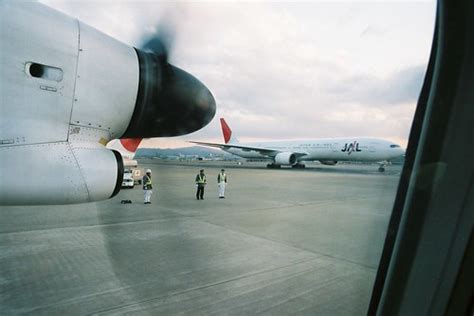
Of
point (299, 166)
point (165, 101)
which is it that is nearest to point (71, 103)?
point (165, 101)

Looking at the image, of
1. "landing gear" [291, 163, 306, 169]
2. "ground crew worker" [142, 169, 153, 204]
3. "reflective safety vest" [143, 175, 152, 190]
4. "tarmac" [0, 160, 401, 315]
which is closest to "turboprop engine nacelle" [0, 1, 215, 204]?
"tarmac" [0, 160, 401, 315]

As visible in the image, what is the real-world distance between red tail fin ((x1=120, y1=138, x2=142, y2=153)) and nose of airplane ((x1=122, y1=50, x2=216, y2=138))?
97 millimetres

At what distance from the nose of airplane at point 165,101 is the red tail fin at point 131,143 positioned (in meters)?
0.10

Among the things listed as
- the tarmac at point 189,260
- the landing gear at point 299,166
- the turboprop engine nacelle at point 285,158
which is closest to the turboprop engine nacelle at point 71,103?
the tarmac at point 189,260

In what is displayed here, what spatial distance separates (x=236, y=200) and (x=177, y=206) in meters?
1.99

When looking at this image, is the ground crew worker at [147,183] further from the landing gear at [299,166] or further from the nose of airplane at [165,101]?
the landing gear at [299,166]

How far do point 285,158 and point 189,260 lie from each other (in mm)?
20902

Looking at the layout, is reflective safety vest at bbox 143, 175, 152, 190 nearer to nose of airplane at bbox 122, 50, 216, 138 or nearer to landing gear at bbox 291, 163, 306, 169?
nose of airplane at bbox 122, 50, 216, 138

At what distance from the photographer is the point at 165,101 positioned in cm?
228

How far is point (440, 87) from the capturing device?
1.53 metres

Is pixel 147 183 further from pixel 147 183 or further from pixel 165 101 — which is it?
pixel 165 101

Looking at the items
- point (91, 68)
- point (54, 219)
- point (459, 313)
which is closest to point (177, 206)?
point (54, 219)

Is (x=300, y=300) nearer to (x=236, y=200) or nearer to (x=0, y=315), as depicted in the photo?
(x=0, y=315)

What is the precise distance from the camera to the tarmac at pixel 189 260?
271 cm
